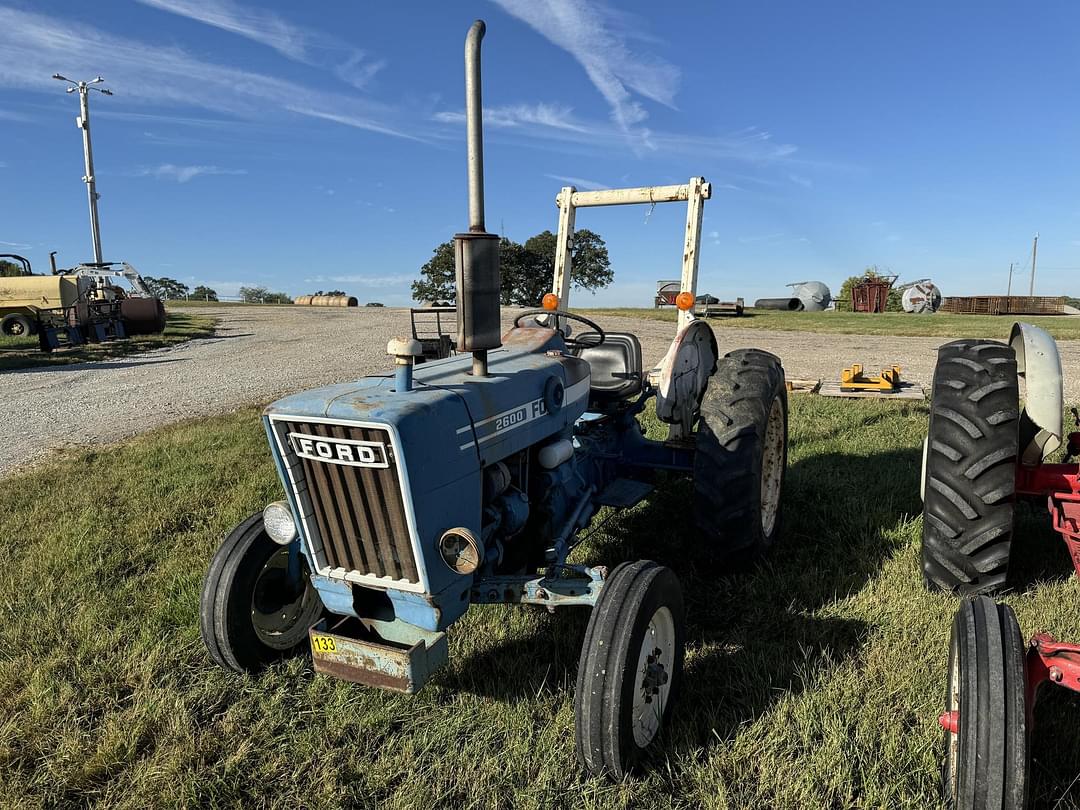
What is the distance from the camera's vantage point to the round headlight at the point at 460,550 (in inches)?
93.3

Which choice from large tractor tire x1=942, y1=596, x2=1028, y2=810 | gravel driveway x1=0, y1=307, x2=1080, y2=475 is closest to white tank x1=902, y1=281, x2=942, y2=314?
gravel driveway x1=0, y1=307, x2=1080, y2=475

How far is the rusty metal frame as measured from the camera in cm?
468

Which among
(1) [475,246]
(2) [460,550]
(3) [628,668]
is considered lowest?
(3) [628,668]

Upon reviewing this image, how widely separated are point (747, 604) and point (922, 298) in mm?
46523

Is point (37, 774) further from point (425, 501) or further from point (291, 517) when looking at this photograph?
point (425, 501)

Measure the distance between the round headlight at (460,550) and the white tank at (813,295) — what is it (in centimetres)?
4588

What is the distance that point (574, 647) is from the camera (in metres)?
3.03

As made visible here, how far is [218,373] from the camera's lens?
39.7 feet

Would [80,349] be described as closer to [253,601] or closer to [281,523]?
[253,601]

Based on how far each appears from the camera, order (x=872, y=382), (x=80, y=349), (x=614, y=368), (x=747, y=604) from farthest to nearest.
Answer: (x=80, y=349), (x=872, y=382), (x=614, y=368), (x=747, y=604)

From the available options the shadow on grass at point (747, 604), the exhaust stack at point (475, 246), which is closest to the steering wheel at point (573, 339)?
the shadow on grass at point (747, 604)

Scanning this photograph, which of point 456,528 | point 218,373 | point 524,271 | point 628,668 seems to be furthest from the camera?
point 524,271

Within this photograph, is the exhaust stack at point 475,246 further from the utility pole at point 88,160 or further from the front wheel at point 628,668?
the utility pole at point 88,160

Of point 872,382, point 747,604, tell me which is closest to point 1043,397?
point 747,604
